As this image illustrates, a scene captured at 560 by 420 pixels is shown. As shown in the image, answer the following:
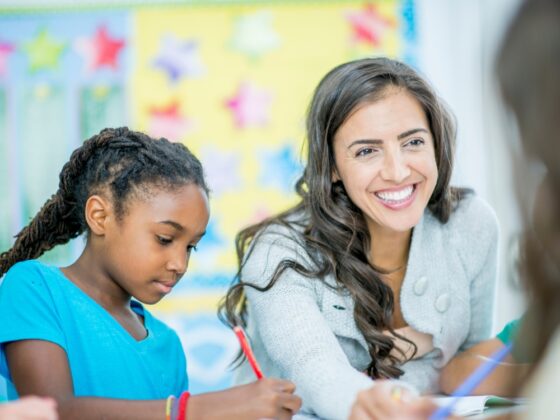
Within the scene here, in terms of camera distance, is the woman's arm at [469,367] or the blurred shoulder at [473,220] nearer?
the woman's arm at [469,367]

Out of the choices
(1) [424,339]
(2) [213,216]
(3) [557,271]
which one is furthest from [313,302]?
(2) [213,216]

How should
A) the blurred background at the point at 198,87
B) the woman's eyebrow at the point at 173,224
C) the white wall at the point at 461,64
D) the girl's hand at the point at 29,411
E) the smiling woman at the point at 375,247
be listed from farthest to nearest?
the blurred background at the point at 198,87 < the white wall at the point at 461,64 < the smiling woman at the point at 375,247 < the woman's eyebrow at the point at 173,224 < the girl's hand at the point at 29,411

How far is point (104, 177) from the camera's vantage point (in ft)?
4.79

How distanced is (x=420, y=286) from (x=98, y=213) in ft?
2.26

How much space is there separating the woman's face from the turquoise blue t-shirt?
21.9 inches

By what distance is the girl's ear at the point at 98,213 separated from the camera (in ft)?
4.69

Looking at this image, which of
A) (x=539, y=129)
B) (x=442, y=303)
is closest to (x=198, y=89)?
(x=442, y=303)

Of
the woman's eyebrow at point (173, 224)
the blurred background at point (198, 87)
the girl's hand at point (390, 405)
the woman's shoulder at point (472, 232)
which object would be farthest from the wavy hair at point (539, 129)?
the blurred background at point (198, 87)

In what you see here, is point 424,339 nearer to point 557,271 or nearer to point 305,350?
point 305,350

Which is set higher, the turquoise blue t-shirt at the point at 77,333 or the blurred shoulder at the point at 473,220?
the blurred shoulder at the point at 473,220

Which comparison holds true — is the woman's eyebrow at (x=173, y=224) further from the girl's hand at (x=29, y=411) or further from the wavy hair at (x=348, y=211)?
the girl's hand at (x=29, y=411)

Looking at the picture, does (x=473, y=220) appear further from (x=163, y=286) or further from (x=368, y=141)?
(x=163, y=286)

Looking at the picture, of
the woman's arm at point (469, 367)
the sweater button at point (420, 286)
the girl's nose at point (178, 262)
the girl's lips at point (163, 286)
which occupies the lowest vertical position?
the woman's arm at point (469, 367)

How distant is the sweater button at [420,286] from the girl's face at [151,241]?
1.68 ft
